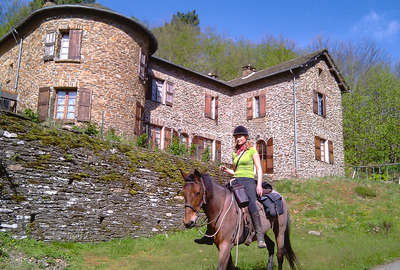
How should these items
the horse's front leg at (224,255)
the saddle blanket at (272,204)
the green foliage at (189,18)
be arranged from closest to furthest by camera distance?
the horse's front leg at (224,255)
the saddle blanket at (272,204)
the green foliage at (189,18)

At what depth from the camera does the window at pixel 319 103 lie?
2346 cm

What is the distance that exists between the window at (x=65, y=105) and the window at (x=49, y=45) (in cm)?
168

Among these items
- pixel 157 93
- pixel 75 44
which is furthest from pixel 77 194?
pixel 157 93

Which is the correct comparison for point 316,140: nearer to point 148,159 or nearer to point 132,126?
point 132,126

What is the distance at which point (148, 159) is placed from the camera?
12.4 meters

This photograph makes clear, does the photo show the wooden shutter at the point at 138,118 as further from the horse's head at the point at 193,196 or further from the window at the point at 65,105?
the horse's head at the point at 193,196

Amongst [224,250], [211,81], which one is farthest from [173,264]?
[211,81]

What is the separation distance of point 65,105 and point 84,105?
979 mm

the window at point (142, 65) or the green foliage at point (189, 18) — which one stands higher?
the green foliage at point (189, 18)

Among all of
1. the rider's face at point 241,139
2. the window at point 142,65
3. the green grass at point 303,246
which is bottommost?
the green grass at point 303,246

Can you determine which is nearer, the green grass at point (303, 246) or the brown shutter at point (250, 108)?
the green grass at point (303, 246)

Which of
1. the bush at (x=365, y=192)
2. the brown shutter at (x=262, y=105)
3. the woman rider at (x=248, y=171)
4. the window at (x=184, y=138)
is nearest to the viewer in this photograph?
the woman rider at (x=248, y=171)

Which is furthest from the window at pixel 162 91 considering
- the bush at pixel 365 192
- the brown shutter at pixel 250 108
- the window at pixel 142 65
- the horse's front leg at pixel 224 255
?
the horse's front leg at pixel 224 255

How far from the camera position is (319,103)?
79.4 ft
